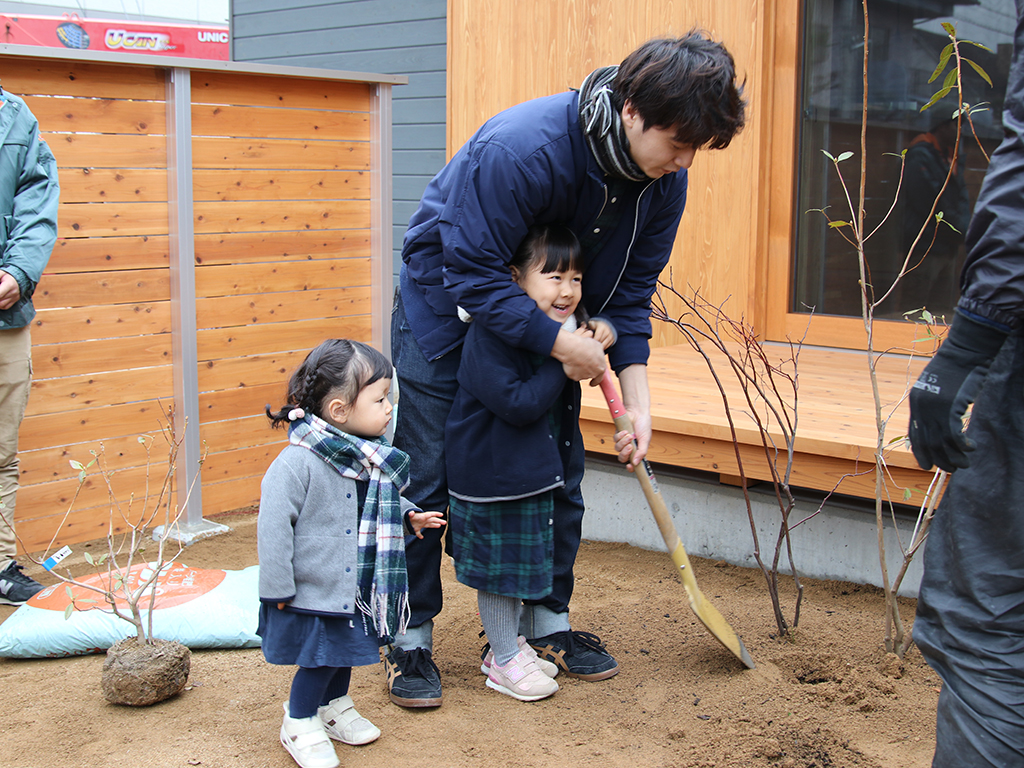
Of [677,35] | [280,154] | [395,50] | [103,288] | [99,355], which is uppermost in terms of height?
[395,50]

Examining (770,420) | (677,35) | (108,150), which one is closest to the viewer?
(770,420)

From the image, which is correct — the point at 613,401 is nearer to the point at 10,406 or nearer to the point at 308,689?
the point at 308,689

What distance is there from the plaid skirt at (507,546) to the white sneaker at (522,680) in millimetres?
242

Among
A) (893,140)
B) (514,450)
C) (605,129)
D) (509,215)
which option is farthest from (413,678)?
(893,140)

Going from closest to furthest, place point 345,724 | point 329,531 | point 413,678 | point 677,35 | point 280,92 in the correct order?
point 329,531 < point 345,724 < point 413,678 < point 280,92 < point 677,35

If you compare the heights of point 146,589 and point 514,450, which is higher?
point 514,450

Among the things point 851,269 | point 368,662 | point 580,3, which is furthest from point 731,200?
point 368,662

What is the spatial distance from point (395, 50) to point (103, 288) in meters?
3.35

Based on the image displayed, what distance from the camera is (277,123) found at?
15.3 ft

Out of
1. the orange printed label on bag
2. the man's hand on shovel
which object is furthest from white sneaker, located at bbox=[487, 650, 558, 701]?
the orange printed label on bag

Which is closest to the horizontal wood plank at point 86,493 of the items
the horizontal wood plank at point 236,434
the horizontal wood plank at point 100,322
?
the horizontal wood plank at point 236,434

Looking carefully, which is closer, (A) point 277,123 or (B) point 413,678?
(B) point 413,678

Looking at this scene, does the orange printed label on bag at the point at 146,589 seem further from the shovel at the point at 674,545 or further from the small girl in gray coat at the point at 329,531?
the shovel at the point at 674,545

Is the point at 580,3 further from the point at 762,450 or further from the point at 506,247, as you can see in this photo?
the point at 506,247
